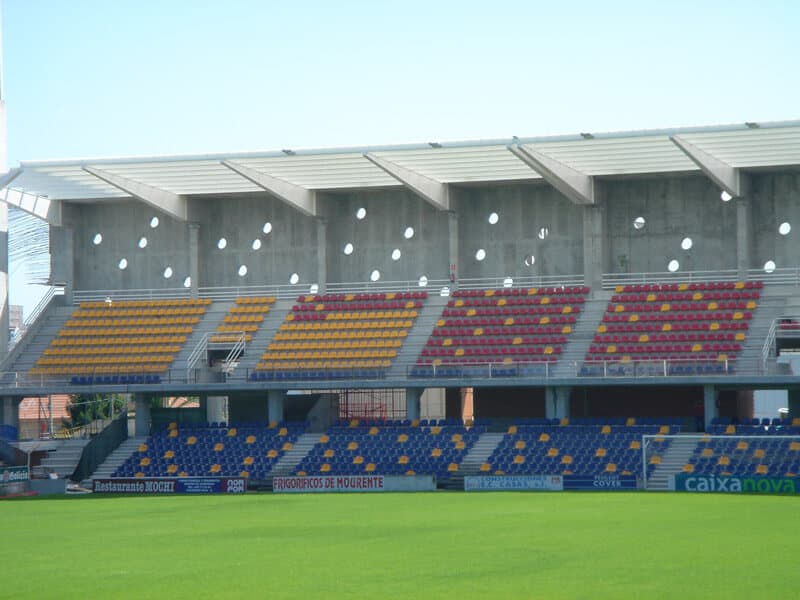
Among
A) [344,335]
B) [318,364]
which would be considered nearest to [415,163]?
[344,335]

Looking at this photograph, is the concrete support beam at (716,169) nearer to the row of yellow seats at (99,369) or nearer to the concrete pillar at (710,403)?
the concrete pillar at (710,403)

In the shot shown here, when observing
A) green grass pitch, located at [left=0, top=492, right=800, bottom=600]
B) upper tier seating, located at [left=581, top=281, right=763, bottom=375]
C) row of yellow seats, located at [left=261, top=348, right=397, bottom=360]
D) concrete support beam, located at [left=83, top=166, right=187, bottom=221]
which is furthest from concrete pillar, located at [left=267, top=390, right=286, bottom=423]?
green grass pitch, located at [left=0, top=492, right=800, bottom=600]

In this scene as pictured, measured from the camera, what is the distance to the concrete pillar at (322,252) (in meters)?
54.8

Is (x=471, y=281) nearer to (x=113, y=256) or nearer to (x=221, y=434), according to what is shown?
(x=221, y=434)

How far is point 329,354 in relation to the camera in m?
51.2

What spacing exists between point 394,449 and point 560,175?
1147cm

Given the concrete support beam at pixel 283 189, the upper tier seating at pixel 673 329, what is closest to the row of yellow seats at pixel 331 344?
the concrete support beam at pixel 283 189

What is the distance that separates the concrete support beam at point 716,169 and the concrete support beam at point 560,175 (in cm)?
439

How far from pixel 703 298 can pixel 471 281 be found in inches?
372

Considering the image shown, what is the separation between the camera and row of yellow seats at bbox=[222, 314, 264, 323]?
178 feet

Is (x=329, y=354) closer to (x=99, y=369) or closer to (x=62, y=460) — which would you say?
(x=99, y=369)

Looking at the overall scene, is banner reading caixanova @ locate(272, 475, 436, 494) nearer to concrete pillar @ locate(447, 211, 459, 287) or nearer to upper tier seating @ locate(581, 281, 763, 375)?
upper tier seating @ locate(581, 281, 763, 375)

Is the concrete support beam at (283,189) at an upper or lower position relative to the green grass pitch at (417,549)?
upper

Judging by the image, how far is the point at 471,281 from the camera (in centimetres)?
5372
